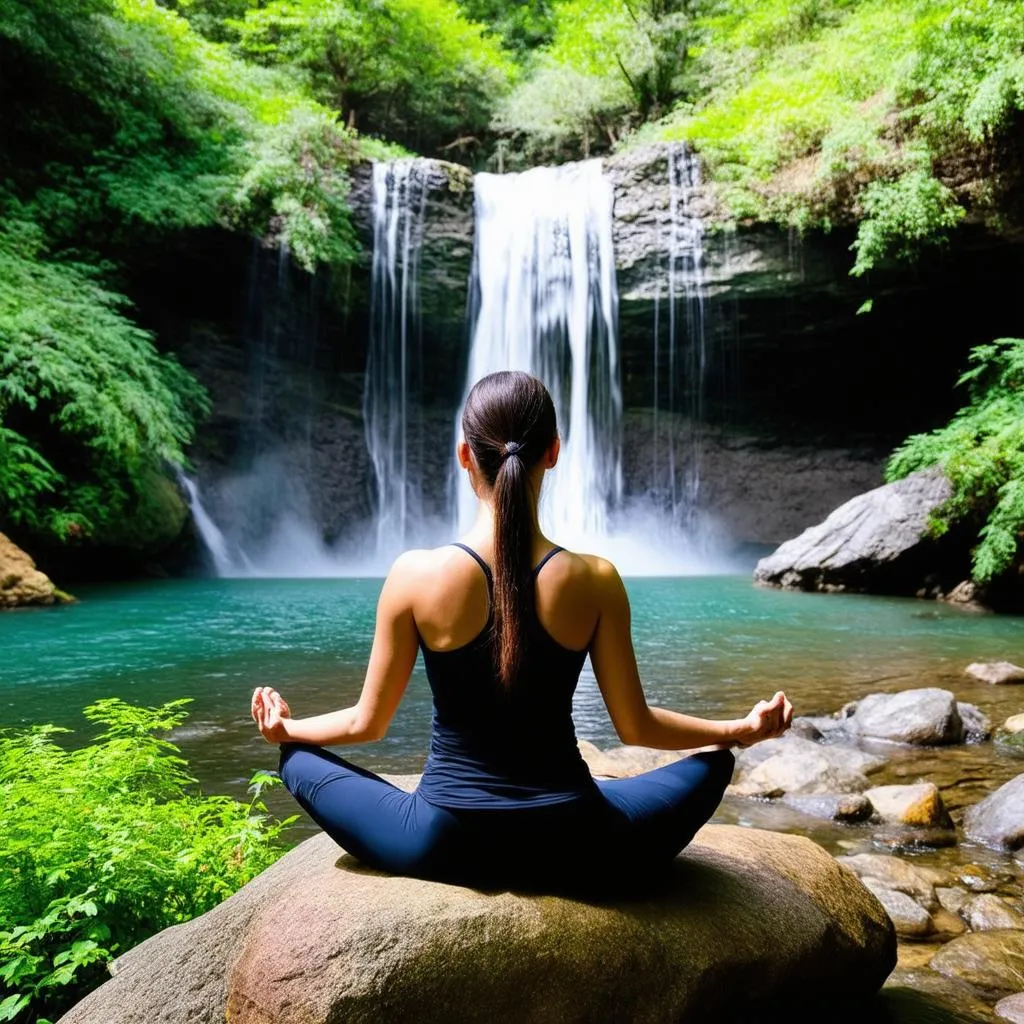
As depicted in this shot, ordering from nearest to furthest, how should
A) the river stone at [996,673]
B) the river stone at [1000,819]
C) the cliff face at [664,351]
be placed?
the river stone at [1000,819] → the river stone at [996,673] → the cliff face at [664,351]

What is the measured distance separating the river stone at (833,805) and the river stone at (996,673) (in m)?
3.36

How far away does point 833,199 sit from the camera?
50.6 ft

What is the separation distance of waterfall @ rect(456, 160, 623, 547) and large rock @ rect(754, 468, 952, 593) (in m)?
6.21

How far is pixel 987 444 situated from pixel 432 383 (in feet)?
38.9

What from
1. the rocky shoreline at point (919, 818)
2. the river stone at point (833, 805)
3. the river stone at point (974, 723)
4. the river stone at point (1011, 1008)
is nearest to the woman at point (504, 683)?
the river stone at point (1011, 1008)

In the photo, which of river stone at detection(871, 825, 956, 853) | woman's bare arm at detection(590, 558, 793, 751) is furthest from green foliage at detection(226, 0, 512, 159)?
woman's bare arm at detection(590, 558, 793, 751)

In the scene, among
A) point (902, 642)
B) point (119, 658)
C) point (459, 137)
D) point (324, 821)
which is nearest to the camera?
point (324, 821)

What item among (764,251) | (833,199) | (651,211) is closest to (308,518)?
(651,211)

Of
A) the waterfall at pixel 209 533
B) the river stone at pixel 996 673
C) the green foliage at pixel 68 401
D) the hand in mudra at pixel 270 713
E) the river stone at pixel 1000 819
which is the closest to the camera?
the hand in mudra at pixel 270 713

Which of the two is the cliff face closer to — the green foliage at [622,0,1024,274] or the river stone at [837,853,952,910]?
the green foliage at [622,0,1024,274]

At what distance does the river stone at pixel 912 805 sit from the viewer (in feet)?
12.9

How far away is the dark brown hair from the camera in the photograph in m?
1.69

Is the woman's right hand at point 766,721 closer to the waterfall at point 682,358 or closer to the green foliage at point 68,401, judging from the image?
the green foliage at point 68,401

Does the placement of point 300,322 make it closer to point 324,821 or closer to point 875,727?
point 875,727
